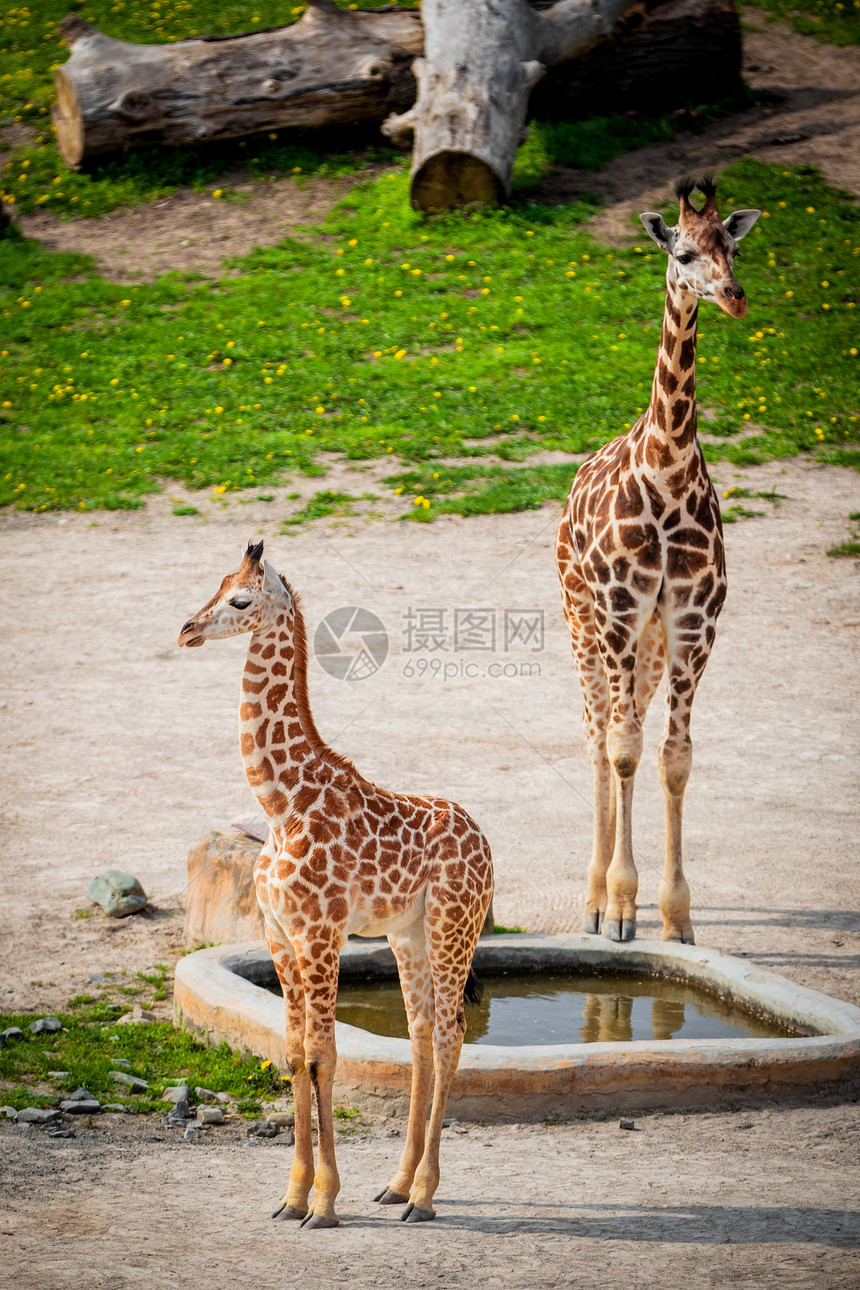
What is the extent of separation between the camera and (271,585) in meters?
4.94

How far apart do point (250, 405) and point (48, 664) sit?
6.12 meters

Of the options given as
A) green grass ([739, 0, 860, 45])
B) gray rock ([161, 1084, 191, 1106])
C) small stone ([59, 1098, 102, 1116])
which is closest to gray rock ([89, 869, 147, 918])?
gray rock ([161, 1084, 191, 1106])

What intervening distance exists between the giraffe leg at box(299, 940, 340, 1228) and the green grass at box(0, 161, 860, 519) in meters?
10.4

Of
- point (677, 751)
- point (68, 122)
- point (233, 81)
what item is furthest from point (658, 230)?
point (68, 122)

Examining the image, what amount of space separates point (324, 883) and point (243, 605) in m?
0.98

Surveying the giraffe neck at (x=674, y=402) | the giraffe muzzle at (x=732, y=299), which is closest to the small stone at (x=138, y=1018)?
the giraffe neck at (x=674, y=402)

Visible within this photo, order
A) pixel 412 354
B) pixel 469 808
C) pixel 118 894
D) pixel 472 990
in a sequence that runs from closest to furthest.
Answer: pixel 472 990
pixel 118 894
pixel 469 808
pixel 412 354

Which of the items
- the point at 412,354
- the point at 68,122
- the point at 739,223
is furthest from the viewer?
the point at 68,122

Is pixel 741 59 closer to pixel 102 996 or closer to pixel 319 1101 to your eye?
pixel 102 996

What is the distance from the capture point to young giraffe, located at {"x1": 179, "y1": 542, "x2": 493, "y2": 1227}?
4.84m

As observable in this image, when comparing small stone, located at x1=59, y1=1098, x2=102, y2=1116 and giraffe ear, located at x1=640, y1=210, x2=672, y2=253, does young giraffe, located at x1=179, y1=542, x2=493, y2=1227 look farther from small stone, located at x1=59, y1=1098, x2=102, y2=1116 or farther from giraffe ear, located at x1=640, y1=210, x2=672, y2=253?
giraffe ear, located at x1=640, y1=210, x2=672, y2=253

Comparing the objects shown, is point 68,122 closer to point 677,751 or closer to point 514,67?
point 514,67

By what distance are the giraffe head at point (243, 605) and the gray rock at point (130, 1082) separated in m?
2.45

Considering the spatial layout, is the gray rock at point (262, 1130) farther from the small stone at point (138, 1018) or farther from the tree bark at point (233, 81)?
the tree bark at point (233, 81)
